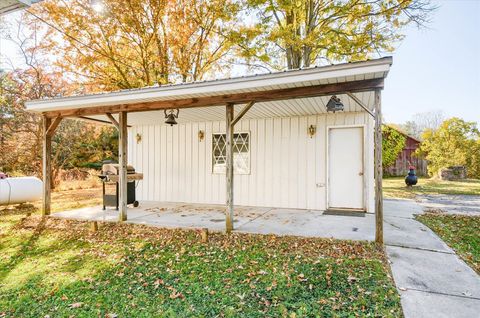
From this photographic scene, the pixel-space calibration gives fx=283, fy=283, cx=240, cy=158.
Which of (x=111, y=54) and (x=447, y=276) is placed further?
(x=111, y=54)

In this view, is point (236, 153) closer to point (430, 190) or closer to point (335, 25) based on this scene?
point (335, 25)

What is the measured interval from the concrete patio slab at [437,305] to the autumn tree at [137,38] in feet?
31.0

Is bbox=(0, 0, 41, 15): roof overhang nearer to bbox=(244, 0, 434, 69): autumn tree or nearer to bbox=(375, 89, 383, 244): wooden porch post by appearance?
bbox=(375, 89, 383, 244): wooden porch post

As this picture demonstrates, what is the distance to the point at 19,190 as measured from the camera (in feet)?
23.2

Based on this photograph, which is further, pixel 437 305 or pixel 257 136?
pixel 257 136

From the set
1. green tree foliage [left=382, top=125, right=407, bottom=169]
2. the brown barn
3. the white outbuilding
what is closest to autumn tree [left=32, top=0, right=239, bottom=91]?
the white outbuilding

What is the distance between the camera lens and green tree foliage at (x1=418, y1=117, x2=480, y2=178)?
553 inches

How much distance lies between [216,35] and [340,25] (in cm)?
444

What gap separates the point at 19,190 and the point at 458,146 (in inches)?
710

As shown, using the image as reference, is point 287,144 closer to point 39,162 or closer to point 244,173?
point 244,173

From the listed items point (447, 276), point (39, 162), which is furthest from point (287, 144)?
point (39, 162)

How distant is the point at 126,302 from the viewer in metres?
2.59

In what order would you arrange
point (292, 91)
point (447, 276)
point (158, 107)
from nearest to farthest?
point (447, 276)
point (292, 91)
point (158, 107)

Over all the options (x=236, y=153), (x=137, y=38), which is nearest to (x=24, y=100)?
(x=137, y=38)
